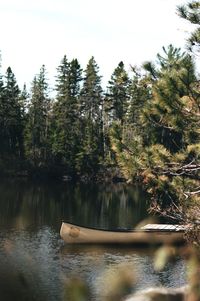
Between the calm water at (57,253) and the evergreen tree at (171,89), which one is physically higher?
the evergreen tree at (171,89)

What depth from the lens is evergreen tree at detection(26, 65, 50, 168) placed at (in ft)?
222

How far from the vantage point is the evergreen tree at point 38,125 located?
6781cm

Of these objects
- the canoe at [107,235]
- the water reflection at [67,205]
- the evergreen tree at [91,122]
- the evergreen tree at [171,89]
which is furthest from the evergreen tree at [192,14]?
the evergreen tree at [91,122]

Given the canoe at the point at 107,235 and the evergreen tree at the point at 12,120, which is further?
the evergreen tree at the point at 12,120

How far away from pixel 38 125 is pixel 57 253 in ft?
154

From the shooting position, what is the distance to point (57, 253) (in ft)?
79.0

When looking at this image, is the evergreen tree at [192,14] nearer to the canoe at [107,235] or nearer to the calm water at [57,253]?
the calm water at [57,253]

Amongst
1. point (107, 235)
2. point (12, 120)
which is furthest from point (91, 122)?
point (107, 235)

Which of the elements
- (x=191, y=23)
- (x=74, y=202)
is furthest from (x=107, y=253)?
(x=74, y=202)

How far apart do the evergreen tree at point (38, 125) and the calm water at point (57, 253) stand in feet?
63.3

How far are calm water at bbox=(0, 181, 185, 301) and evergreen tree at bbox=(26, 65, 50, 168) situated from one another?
63.3 feet

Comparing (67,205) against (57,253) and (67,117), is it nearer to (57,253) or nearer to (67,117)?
(57,253)

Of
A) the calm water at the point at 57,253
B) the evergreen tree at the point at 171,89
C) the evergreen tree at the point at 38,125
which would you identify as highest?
the evergreen tree at the point at 38,125

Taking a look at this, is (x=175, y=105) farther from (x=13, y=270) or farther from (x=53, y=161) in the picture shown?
(x=53, y=161)
